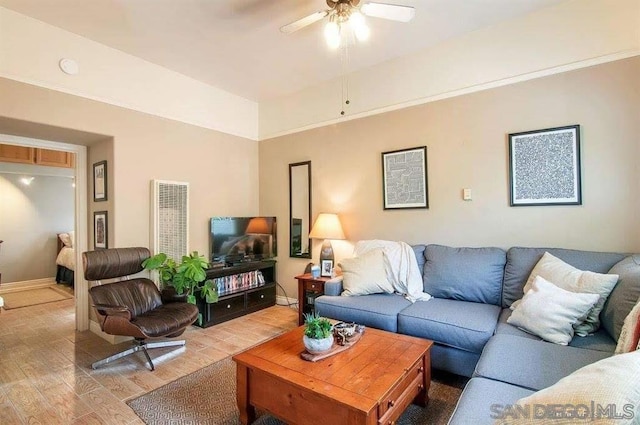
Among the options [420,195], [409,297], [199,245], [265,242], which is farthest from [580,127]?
[199,245]

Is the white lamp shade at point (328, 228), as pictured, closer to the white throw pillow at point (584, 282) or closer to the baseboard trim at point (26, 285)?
the white throw pillow at point (584, 282)

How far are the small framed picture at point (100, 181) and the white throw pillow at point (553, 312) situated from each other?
3948 millimetres

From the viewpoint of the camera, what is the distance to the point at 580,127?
2.59m

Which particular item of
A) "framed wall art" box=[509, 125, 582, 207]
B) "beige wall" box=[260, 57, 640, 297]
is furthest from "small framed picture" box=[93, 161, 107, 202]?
"framed wall art" box=[509, 125, 582, 207]

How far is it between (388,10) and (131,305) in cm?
323

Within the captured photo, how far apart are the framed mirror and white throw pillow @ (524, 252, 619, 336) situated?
106 inches

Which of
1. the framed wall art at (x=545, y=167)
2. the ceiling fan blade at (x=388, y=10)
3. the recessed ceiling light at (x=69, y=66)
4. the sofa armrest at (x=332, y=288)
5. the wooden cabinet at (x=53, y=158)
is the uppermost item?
the recessed ceiling light at (x=69, y=66)

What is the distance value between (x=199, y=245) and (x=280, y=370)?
2741mm

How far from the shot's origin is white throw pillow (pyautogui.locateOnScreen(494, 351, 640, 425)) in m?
0.71

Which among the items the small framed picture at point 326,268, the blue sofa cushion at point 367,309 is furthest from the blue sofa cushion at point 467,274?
the small framed picture at point 326,268

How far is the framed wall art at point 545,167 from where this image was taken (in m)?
2.61

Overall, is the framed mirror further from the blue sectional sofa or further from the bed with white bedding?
the bed with white bedding

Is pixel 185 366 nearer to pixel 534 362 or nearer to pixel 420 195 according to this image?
pixel 534 362
